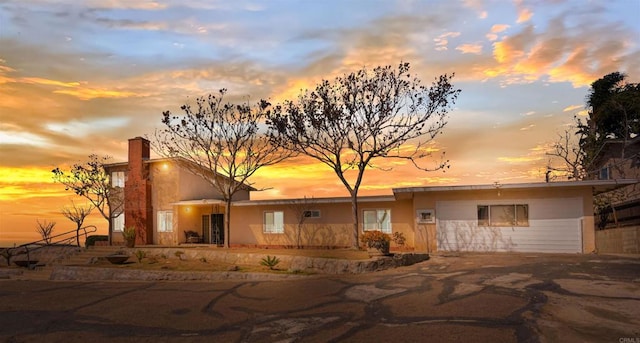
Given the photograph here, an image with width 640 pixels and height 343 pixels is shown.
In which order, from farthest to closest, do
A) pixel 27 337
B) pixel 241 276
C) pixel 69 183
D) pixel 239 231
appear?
pixel 69 183 → pixel 239 231 → pixel 241 276 → pixel 27 337

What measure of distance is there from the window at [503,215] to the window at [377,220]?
5.01 m

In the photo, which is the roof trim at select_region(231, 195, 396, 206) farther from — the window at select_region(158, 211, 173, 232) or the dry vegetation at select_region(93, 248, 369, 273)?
the window at select_region(158, 211, 173, 232)

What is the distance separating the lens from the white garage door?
70.3 ft

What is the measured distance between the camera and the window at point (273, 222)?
28.4m

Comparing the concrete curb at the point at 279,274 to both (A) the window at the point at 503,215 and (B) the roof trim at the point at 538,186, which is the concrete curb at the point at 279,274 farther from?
(A) the window at the point at 503,215

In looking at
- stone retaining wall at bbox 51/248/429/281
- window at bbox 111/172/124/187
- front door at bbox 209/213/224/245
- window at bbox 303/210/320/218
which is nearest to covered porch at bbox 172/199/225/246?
front door at bbox 209/213/224/245

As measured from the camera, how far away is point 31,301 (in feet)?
42.2

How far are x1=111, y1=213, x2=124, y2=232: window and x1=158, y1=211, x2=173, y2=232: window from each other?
11.1 ft

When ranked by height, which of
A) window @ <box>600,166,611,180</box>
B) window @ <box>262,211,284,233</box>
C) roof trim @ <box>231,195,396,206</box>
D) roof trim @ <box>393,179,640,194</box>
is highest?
window @ <box>600,166,611,180</box>

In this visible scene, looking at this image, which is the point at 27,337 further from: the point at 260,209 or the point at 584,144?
the point at 584,144

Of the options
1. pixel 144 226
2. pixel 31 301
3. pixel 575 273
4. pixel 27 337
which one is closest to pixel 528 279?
pixel 575 273

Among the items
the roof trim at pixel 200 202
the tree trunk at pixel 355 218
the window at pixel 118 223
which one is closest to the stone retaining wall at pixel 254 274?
the tree trunk at pixel 355 218

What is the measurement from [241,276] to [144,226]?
16287 mm

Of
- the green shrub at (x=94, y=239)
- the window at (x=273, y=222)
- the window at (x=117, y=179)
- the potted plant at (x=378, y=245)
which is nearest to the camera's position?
the potted plant at (x=378, y=245)
